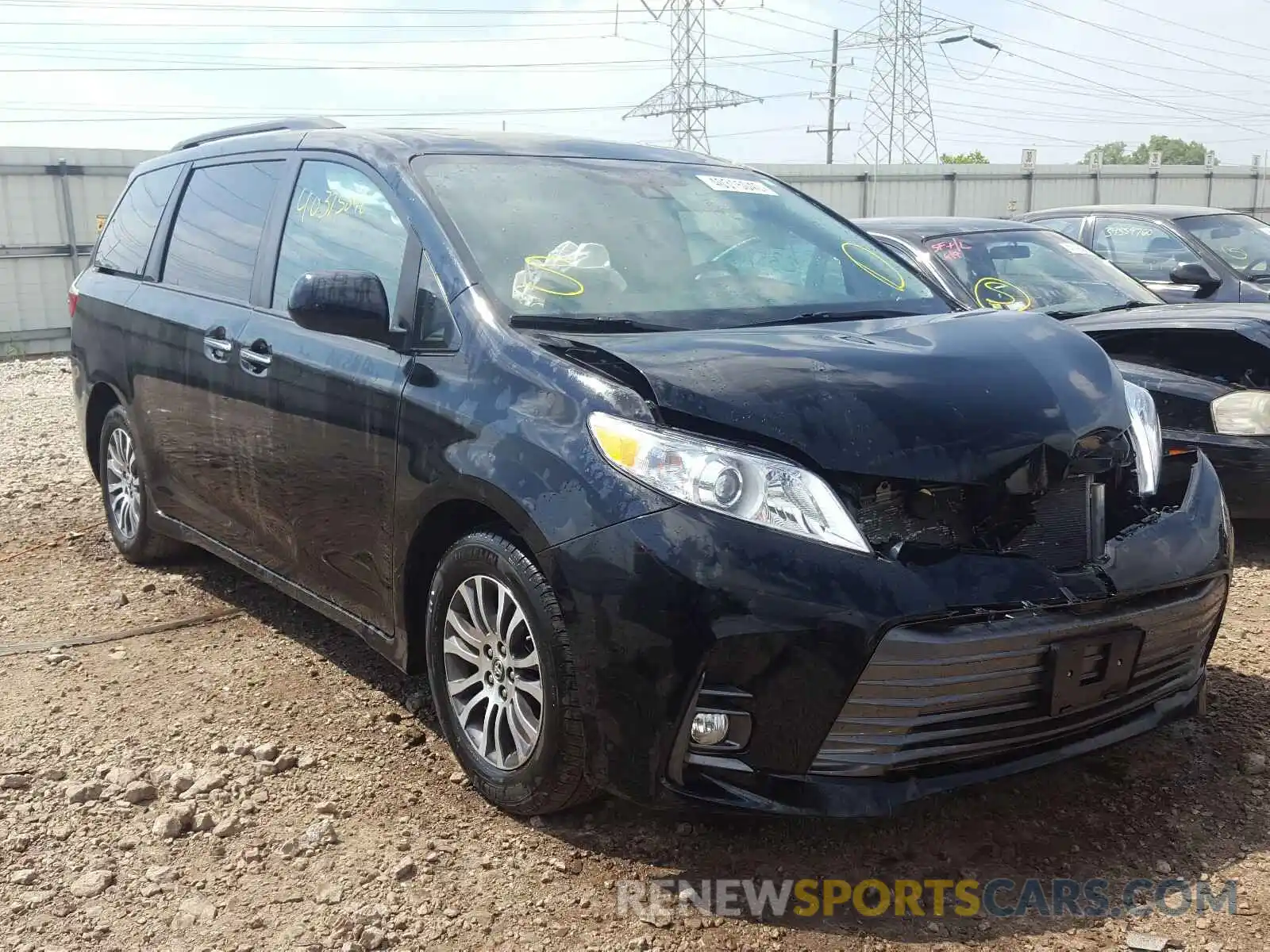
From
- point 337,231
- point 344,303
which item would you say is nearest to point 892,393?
point 344,303

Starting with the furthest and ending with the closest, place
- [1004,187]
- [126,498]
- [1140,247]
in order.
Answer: [1004,187] → [1140,247] → [126,498]

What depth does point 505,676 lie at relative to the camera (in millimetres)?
3016

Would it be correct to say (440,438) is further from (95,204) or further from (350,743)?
(95,204)

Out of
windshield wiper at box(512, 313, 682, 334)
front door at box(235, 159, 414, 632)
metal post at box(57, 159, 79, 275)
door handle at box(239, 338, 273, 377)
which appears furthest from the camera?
metal post at box(57, 159, 79, 275)

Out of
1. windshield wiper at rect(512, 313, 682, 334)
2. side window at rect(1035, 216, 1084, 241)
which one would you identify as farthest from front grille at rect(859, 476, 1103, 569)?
side window at rect(1035, 216, 1084, 241)

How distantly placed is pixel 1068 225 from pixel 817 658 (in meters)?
7.23

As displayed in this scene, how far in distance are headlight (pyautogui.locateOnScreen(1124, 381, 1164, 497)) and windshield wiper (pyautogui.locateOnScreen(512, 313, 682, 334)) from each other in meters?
1.27

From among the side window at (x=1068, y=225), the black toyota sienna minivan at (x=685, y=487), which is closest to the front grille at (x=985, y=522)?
the black toyota sienna minivan at (x=685, y=487)

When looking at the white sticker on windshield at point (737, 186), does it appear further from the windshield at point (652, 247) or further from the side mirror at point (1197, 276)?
the side mirror at point (1197, 276)

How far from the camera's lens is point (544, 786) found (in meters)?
2.91

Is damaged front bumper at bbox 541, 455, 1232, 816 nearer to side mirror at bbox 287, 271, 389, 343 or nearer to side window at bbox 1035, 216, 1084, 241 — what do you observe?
side mirror at bbox 287, 271, 389, 343

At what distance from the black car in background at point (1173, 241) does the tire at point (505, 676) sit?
615cm
